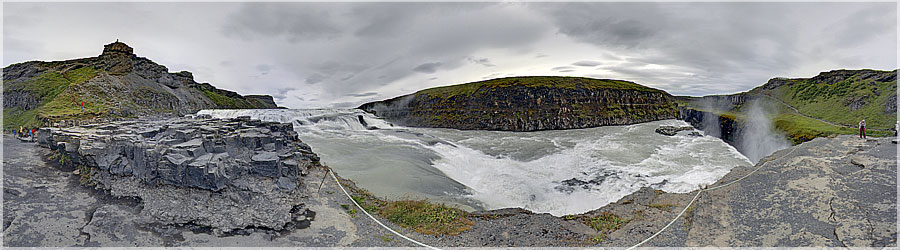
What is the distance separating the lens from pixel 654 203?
32.2 feet

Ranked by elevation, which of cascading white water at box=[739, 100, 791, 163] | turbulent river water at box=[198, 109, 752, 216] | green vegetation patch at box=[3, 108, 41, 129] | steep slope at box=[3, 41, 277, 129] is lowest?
turbulent river water at box=[198, 109, 752, 216]

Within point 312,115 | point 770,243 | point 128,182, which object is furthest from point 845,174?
point 312,115

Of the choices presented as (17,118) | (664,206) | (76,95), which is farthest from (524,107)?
(17,118)

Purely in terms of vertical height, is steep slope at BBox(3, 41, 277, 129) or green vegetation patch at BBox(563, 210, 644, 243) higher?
steep slope at BBox(3, 41, 277, 129)

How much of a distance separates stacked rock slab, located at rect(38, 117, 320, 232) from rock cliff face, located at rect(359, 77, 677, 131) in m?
47.5

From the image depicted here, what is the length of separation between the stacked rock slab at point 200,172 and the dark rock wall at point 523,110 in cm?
4747

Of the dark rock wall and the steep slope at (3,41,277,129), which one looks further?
the dark rock wall

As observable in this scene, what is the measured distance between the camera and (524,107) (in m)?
58.8

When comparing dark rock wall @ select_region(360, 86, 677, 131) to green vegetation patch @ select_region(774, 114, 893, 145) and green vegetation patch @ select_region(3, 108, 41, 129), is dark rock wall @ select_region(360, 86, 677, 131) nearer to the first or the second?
green vegetation patch @ select_region(774, 114, 893, 145)

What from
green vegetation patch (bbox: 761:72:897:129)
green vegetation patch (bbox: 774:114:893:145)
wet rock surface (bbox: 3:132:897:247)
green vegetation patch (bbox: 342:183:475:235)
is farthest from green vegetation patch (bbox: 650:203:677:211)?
green vegetation patch (bbox: 761:72:897:129)

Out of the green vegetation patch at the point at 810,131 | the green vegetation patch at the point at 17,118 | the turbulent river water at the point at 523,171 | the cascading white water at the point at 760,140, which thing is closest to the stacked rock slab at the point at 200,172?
the turbulent river water at the point at 523,171

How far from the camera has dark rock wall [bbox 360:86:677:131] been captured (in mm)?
57250

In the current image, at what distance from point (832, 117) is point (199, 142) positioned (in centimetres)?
7204

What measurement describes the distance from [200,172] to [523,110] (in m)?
53.6
